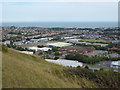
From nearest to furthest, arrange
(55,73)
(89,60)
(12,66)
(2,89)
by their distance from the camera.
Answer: (2,89)
(12,66)
(55,73)
(89,60)

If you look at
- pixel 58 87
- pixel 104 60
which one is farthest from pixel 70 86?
pixel 104 60

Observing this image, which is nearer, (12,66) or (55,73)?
(12,66)

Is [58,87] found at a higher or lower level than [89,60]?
higher

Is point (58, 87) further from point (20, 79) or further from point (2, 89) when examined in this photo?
point (2, 89)

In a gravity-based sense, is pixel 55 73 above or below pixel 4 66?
below

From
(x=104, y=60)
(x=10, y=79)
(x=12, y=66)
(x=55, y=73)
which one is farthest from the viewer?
(x=104, y=60)

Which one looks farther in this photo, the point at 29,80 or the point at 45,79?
the point at 45,79

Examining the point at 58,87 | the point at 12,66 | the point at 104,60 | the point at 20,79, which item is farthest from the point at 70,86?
the point at 104,60

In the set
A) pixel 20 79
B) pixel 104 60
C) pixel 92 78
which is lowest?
pixel 104 60

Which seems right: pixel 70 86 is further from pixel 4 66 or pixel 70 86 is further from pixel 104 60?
pixel 104 60
